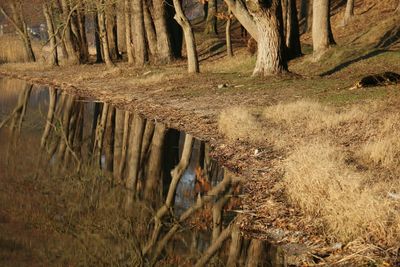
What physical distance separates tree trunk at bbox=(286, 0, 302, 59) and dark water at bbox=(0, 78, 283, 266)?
977 centimetres

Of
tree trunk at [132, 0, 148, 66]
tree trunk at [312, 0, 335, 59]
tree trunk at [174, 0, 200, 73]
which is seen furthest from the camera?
tree trunk at [132, 0, 148, 66]

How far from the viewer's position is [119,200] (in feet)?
32.0

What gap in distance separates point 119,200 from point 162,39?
23753mm


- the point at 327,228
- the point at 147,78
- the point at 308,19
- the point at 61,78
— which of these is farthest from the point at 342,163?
the point at 308,19

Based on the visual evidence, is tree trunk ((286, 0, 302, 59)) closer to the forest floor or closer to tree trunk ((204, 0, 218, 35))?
the forest floor

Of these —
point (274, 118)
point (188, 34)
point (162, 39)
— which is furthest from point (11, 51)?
point (274, 118)

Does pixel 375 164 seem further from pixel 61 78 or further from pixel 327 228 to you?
pixel 61 78

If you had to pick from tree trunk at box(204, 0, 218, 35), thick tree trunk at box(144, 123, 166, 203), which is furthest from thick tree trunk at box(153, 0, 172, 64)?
thick tree trunk at box(144, 123, 166, 203)

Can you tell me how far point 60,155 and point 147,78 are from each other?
1151 cm

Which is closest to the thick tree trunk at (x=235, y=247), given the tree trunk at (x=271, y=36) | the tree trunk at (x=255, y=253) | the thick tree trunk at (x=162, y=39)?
the tree trunk at (x=255, y=253)

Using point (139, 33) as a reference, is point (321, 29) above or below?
below

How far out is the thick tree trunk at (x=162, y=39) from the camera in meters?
32.1

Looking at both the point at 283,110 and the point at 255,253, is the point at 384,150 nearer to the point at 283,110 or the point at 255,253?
the point at 255,253

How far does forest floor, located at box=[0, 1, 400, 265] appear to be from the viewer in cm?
776
